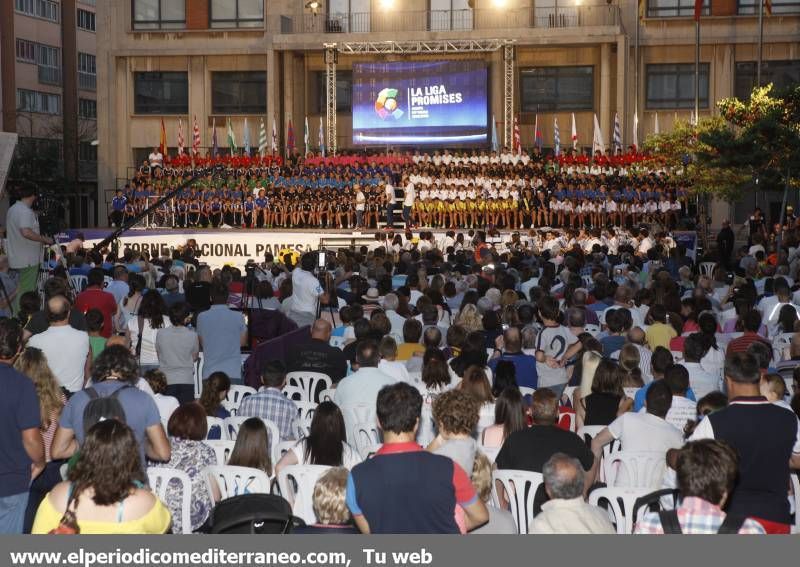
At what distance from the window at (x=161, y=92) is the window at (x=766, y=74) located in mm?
20100

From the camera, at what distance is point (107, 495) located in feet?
18.3

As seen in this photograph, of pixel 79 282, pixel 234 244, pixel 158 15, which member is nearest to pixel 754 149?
pixel 234 244

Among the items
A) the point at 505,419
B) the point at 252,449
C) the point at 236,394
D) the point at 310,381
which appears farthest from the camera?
the point at 310,381

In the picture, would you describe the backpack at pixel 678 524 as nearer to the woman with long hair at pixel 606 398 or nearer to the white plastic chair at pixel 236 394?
the woman with long hair at pixel 606 398

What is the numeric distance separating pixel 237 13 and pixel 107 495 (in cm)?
4352

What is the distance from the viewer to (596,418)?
31.2 feet

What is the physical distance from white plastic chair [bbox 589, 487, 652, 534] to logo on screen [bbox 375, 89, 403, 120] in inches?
1471

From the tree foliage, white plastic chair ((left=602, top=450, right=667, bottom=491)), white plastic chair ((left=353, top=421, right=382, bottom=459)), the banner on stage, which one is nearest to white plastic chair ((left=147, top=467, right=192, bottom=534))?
white plastic chair ((left=353, top=421, right=382, bottom=459))

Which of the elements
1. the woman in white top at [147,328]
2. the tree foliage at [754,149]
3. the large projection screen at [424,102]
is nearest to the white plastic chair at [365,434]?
the woman in white top at [147,328]

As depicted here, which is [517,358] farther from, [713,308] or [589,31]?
[589,31]

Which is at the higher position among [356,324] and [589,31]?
[589,31]

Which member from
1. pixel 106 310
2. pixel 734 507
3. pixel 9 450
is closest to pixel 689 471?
pixel 734 507

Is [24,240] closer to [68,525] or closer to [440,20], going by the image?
[68,525]

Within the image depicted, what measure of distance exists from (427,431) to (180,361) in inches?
111
